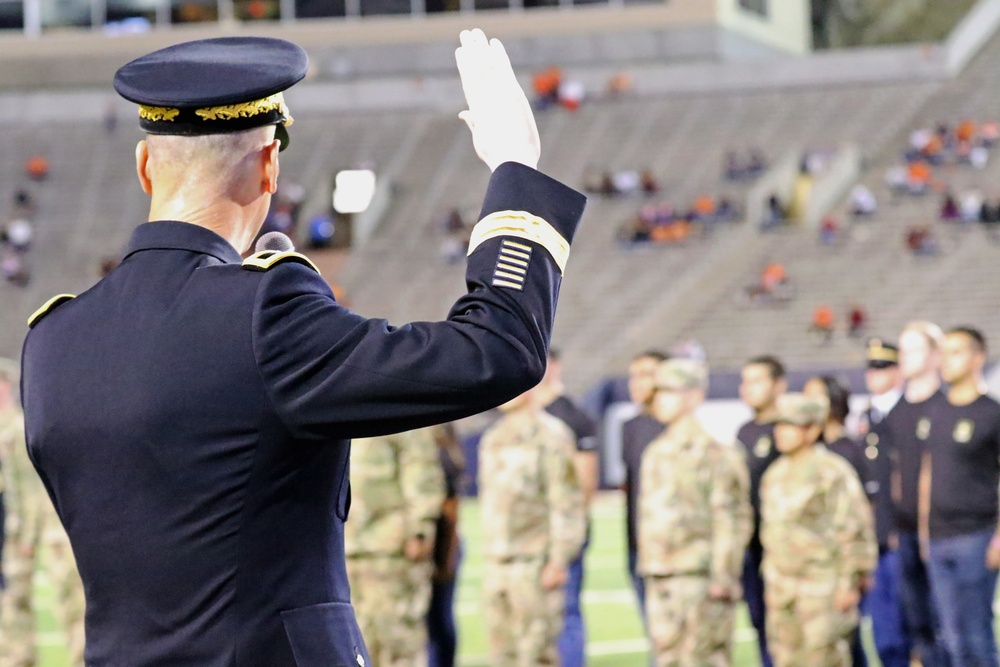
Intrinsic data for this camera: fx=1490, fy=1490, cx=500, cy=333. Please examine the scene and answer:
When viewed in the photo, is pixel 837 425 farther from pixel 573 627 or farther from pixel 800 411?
pixel 573 627

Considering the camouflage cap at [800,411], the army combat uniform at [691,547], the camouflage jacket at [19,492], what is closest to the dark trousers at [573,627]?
the army combat uniform at [691,547]

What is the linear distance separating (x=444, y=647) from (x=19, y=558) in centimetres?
258

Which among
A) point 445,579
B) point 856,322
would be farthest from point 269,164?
point 856,322

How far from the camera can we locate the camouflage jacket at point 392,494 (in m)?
7.98

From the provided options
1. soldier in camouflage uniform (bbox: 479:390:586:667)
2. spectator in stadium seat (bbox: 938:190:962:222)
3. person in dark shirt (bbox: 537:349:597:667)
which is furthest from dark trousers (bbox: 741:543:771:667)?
spectator in stadium seat (bbox: 938:190:962:222)

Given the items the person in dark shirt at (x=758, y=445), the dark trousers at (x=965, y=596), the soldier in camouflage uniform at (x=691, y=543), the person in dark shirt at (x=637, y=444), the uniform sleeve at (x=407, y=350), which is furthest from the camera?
the person in dark shirt at (x=758, y=445)

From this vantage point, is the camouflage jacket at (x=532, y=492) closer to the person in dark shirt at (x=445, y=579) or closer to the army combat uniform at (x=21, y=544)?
the person in dark shirt at (x=445, y=579)

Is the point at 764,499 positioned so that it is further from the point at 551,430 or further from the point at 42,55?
the point at 42,55

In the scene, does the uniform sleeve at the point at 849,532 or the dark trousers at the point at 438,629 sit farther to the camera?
the dark trousers at the point at 438,629

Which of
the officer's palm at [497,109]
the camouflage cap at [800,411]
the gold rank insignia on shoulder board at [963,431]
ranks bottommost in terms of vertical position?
the gold rank insignia on shoulder board at [963,431]

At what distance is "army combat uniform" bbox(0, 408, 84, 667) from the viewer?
28.2ft

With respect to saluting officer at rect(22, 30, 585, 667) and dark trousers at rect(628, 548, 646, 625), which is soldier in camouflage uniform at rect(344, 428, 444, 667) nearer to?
dark trousers at rect(628, 548, 646, 625)

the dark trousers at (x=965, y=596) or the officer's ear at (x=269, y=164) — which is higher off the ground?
the officer's ear at (x=269, y=164)

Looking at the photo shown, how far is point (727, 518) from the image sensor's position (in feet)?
26.2
